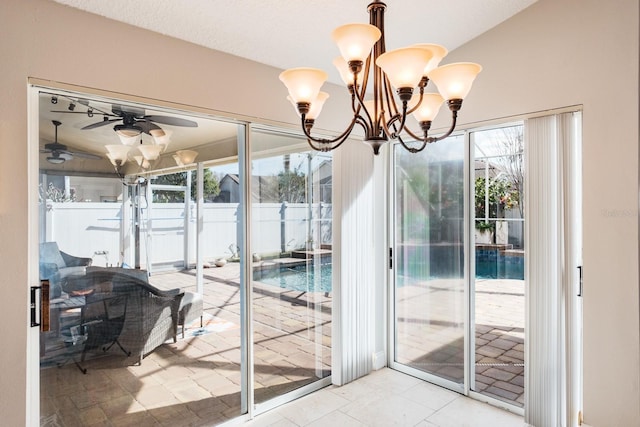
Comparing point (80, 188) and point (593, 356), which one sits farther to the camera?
point (593, 356)

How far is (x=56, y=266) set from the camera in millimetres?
2035

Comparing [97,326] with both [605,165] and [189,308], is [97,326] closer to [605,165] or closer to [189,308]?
[189,308]

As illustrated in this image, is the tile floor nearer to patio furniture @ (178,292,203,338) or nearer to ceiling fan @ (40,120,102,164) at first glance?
patio furniture @ (178,292,203,338)

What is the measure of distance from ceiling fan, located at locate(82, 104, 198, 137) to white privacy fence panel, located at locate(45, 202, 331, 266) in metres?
0.45

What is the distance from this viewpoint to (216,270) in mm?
2701

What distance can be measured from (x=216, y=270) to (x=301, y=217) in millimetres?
844

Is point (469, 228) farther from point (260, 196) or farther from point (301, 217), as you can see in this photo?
point (260, 196)

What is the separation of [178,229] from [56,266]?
69 centimetres

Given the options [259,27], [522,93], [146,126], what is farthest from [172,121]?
[522,93]

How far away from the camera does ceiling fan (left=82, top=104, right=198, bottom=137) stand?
87.0 inches

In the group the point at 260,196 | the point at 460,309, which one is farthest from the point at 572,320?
the point at 260,196

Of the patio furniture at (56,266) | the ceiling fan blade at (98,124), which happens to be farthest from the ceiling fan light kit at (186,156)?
the patio furniture at (56,266)

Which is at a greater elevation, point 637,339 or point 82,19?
point 82,19

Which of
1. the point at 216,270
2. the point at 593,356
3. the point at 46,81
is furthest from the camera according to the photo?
the point at 216,270
